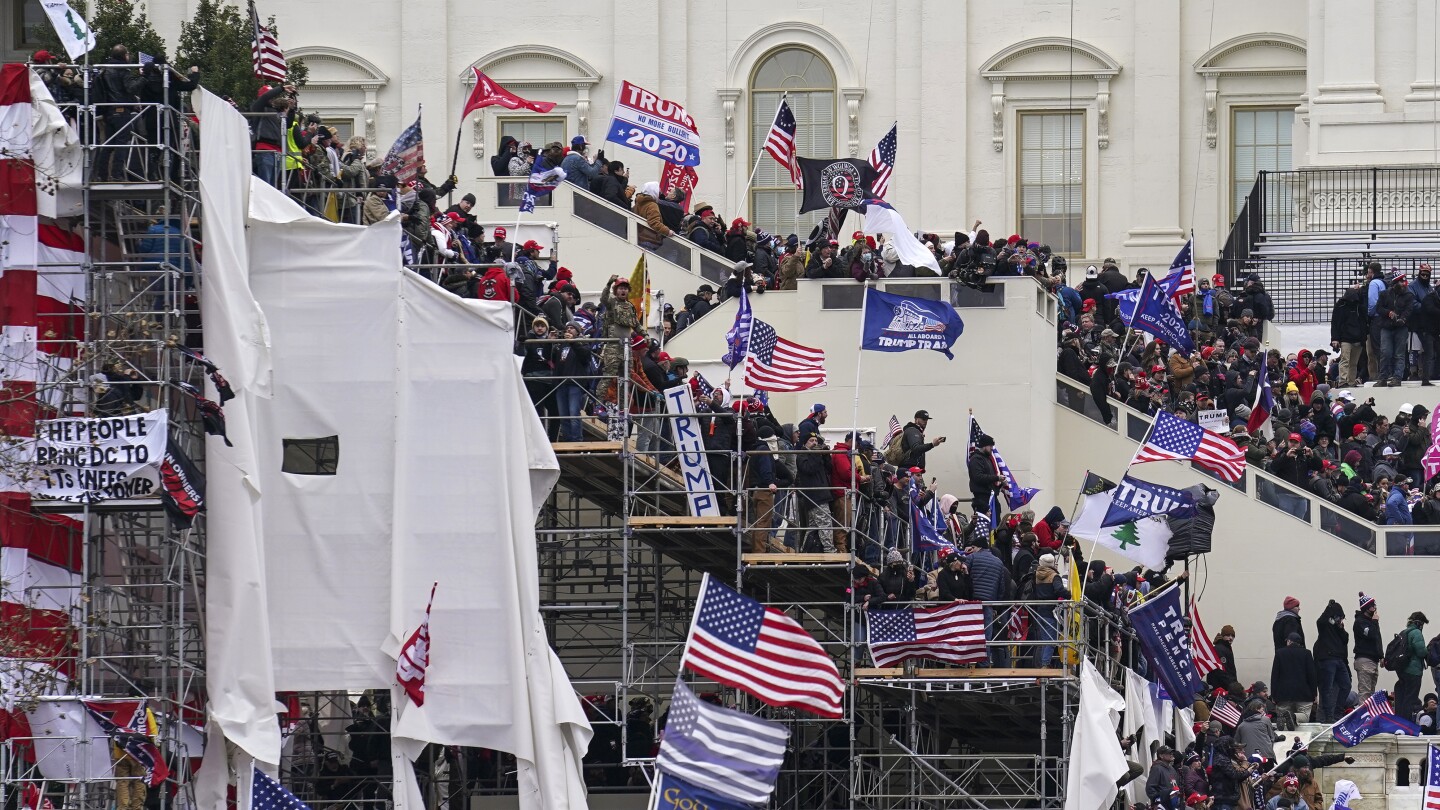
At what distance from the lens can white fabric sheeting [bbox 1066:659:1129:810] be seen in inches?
1886

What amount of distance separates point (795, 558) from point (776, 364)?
11.0ft

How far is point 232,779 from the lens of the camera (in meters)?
45.2

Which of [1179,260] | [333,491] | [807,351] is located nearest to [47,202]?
[333,491]

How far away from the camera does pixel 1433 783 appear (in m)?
47.7

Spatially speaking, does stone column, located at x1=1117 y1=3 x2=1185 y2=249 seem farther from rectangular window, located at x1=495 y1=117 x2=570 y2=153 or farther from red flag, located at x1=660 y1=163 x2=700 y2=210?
red flag, located at x1=660 y1=163 x2=700 y2=210

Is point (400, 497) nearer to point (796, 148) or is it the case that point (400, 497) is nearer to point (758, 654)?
point (758, 654)

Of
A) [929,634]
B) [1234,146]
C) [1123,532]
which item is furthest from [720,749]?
[1234,146]

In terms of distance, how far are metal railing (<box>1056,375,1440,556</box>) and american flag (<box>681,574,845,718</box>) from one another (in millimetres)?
10227

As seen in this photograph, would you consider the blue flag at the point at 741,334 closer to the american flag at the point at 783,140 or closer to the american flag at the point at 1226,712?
the american flag at the point at 783,140

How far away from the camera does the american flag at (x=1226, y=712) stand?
166ft

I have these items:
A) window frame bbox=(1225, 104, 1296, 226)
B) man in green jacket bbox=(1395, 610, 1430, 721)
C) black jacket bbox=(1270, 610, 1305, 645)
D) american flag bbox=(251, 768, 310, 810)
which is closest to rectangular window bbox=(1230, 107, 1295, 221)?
window frame bbox=(1225, 104, 1296, 226)

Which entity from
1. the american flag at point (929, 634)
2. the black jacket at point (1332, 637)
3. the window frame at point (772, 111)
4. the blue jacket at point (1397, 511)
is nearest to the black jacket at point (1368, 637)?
the black jacket at point (1332, 637)

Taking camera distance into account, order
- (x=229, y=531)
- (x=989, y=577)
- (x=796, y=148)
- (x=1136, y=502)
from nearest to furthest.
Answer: (x=229, y=531)
(x=989, y=577)
(x=1136, y=502)
(x=796, y=148)

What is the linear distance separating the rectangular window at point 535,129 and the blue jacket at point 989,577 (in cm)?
2514
